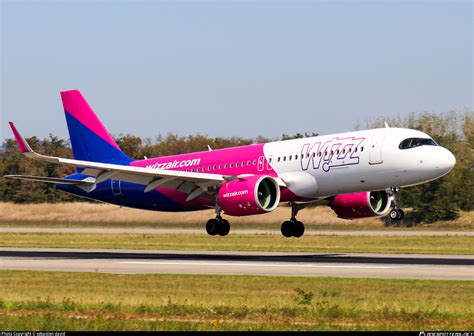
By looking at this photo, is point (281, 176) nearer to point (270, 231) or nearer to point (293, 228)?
point (293, 228)

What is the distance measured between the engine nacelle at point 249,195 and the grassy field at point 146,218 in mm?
17979

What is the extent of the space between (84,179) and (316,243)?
13.1 metres

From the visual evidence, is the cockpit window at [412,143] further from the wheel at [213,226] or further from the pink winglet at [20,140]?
the pink winglet at [20,140]

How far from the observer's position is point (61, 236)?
54781mm

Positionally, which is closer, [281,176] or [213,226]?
[281,176]

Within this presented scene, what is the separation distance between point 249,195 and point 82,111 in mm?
16186

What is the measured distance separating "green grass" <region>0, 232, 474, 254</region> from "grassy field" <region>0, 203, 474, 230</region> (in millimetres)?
7047

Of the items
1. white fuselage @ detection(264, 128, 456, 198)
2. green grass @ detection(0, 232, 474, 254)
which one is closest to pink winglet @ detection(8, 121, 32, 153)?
green grass @ detection(0, 232, 474, 254)

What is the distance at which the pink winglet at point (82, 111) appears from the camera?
53469mm

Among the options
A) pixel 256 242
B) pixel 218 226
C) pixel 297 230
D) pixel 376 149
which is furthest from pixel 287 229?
pixel 376 149

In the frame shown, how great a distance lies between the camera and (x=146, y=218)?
6462 centimetres

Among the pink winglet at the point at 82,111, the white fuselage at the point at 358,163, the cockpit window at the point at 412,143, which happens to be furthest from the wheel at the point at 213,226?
the pink winglet at the point at 82,111

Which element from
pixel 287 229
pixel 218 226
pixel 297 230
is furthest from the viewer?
pixel 287 229

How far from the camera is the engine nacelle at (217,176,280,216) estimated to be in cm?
4106
